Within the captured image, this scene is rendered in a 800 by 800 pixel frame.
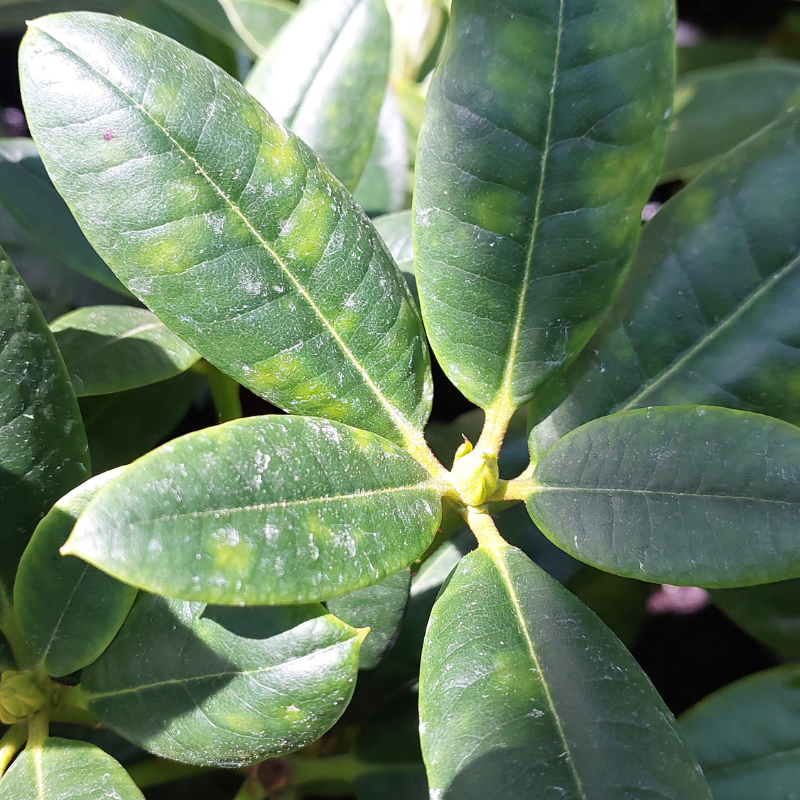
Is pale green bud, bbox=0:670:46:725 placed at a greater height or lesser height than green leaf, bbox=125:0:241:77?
lesser

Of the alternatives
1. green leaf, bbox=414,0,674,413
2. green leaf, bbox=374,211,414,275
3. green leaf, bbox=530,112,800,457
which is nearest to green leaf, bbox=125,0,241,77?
green leaf, bbox=374,211,414,275

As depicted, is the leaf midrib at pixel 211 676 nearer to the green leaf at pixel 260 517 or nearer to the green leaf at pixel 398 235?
the green leaf at pixel 260 517

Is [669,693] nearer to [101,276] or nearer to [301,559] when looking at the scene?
[301,559]

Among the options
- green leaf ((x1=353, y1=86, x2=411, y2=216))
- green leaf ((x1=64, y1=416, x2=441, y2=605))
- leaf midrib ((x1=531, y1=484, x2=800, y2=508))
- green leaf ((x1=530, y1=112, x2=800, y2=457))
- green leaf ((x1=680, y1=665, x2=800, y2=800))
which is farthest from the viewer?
green leaf ((x1=353, y1=86, x2=411, y2=216))

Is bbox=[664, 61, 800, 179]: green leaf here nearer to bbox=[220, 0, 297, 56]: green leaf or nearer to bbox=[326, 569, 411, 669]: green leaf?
bbox=[220, 0, 297, 56]: green leaf

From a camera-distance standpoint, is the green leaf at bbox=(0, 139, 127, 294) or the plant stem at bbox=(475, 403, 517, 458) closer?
the plant stem at bbox=(475, 403, 517, 458)

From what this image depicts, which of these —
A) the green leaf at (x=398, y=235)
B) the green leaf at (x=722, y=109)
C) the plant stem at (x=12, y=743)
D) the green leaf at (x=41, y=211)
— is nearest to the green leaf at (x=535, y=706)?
the plant stem at (x=12, y=743)
